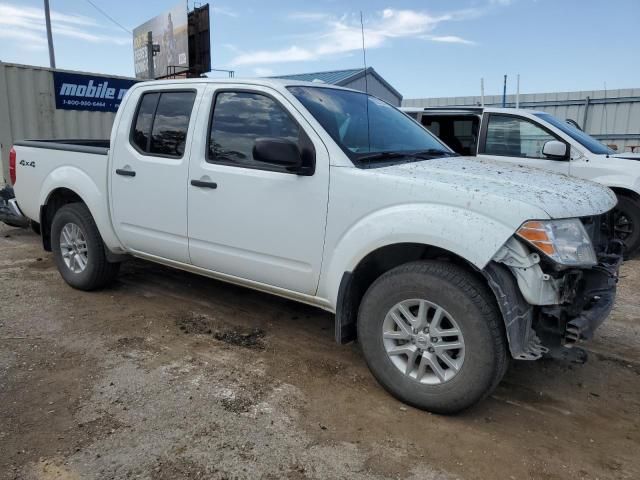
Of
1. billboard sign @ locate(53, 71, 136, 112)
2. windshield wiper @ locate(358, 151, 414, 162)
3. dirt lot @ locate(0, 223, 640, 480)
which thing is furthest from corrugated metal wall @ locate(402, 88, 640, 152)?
windshield wiper @ locate(358, 151, 414, 162)

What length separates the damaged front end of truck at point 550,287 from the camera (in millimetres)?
2607

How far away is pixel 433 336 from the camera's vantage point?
2.89 m

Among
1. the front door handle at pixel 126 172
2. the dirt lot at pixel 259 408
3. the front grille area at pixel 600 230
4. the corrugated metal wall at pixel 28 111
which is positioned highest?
the corrugated metal wall at pixel 28 111

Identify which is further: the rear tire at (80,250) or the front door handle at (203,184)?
the rear tire at (80,250)

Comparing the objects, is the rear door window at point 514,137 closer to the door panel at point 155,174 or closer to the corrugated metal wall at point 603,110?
the door panel at point 155,174

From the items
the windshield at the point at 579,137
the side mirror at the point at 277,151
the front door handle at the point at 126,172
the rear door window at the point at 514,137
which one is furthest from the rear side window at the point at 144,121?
the windshield at the point at 579,137

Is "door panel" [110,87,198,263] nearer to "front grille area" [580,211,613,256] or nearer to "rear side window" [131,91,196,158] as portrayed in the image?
"rear side window" [131,91,196,158]

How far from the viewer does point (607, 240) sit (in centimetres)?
333

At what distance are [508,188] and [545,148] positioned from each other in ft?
12.5

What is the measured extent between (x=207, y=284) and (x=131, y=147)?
1.65 m

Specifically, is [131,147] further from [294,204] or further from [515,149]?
[515,149]

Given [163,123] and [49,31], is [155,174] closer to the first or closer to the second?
[163,123]

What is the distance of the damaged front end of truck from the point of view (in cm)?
261

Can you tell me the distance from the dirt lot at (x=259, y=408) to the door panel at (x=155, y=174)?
708 millimetres
